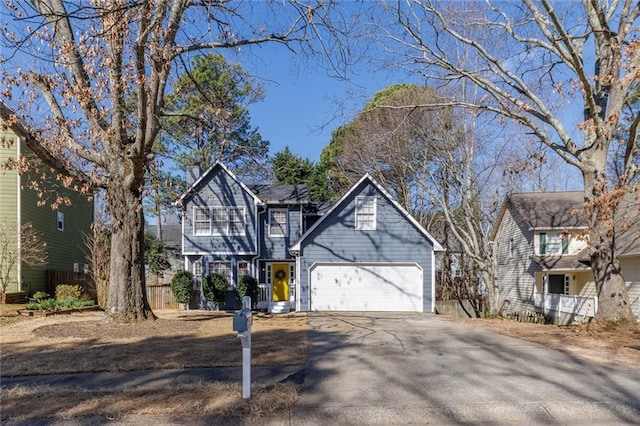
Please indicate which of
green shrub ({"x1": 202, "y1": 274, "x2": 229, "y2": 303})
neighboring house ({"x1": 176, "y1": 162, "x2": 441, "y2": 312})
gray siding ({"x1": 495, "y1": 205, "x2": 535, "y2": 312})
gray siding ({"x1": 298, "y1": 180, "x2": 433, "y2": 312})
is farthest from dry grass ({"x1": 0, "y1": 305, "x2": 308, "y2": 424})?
gray siding ({"x1": 495, "y1": 205, "x2": 535, "y2": 312})

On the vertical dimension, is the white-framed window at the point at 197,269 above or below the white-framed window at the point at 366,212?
below

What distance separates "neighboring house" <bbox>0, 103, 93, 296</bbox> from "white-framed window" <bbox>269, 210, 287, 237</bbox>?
27.5 feet

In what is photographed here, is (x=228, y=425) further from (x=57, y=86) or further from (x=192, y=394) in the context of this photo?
(x=57, y=86)

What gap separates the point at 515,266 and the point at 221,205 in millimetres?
16596

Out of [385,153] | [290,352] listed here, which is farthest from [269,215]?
[290,352]

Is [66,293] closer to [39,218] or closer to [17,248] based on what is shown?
[17,248]

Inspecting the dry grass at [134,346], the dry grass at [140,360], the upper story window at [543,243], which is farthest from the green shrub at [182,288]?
the upper story window at [543,243]

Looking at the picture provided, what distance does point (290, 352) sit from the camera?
785 centimetres

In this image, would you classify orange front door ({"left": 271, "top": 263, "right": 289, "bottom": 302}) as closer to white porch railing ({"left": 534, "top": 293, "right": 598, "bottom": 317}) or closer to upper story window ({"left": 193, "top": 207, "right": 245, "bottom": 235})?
upper story window ({"left": 193, "top": 207, "right": 245, "bottom": 235})

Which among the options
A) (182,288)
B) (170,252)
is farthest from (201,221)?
(170,252)

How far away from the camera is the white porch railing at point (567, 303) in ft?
56.9

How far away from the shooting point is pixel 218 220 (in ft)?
70.8

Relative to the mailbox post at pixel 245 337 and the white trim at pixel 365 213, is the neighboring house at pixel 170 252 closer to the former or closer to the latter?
the white trim at pixel 365 213

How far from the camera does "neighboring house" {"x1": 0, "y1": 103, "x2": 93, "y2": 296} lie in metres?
18.1
